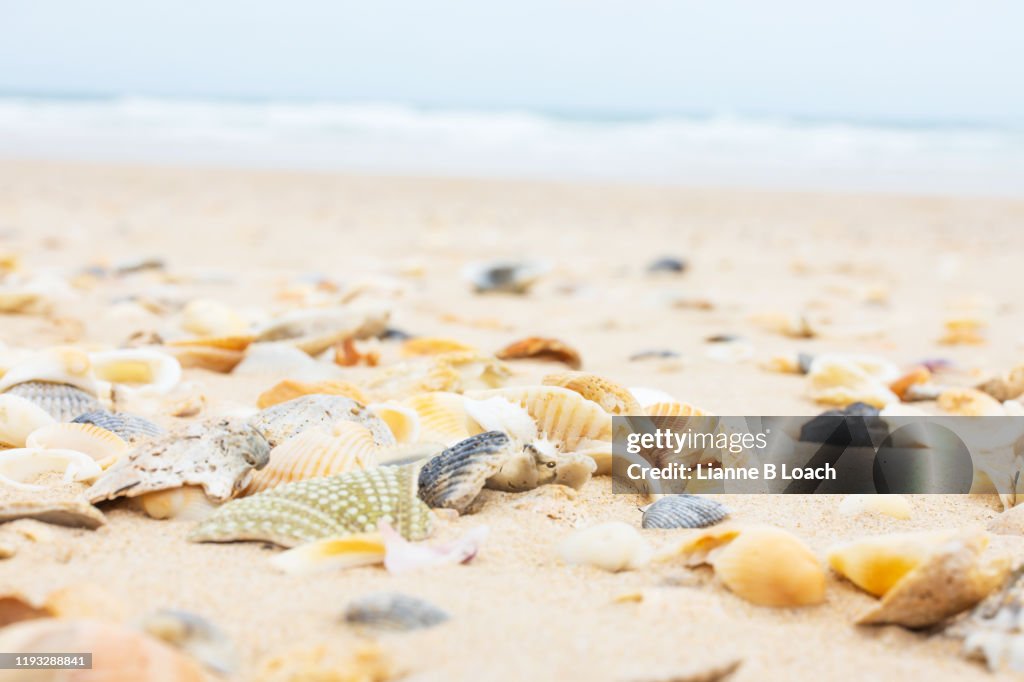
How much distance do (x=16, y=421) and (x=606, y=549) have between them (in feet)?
4.83

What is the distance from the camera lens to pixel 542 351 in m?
3.31

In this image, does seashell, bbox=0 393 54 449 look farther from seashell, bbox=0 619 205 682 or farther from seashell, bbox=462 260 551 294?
seashell, bbox=462 260 551 294

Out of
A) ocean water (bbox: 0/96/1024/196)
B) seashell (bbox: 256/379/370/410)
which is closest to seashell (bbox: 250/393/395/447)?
seashell (bbox: 256/379/370/410)

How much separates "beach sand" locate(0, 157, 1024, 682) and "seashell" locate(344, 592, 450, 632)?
0.02m

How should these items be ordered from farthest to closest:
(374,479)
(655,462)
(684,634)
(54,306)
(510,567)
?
(54,306), (655,462), (374,479), (510,567), (684,634)

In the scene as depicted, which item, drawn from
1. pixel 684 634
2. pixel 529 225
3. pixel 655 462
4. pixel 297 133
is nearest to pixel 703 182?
pixel 529 225

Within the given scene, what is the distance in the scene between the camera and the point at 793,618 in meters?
1.46

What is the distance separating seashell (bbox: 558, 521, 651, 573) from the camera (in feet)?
5.29

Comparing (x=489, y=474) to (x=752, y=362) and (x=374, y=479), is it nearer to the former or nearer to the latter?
(x=374, y=479)

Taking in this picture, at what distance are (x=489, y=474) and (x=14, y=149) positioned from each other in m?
15.0

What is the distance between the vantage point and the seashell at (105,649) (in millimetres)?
1089

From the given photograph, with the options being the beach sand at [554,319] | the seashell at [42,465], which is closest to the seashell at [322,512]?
the beach sand at [554,319]

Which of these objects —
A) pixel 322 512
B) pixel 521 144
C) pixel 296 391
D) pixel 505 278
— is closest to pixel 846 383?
pixel 296 391

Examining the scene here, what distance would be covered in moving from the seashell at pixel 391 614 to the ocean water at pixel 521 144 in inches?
484
